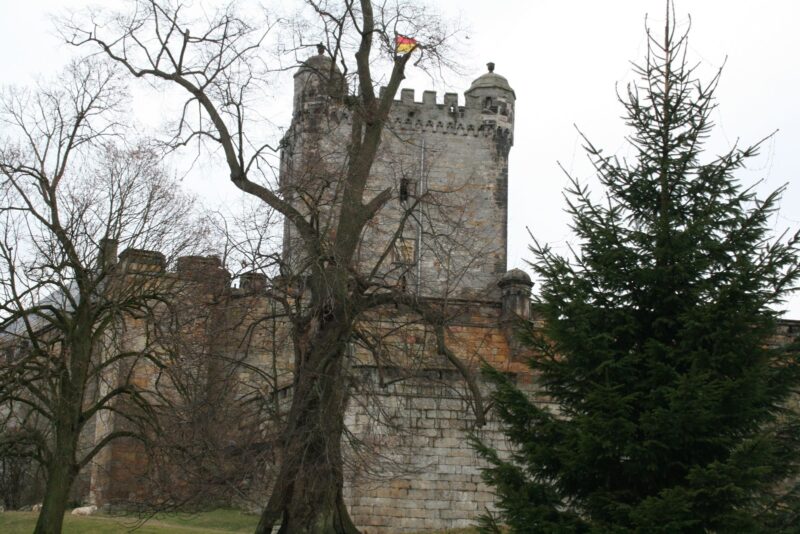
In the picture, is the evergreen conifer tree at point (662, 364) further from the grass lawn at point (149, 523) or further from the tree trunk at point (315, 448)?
the grass lawn at point (149, 523)

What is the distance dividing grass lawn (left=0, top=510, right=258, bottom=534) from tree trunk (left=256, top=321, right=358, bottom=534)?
4370mm

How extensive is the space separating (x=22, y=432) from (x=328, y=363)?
296 inches

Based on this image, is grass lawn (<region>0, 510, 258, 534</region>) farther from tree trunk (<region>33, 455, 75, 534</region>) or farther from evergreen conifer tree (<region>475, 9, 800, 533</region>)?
evergreen conifer tree (<region>475, 9, 800, 533</region>)

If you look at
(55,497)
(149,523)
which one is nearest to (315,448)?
(55,497)

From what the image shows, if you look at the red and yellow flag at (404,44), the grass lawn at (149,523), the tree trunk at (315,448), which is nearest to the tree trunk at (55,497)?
the grass lawn at (149,523)

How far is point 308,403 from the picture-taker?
15094mm

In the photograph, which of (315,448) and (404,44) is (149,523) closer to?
(315,448)

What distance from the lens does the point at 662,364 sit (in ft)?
34.3

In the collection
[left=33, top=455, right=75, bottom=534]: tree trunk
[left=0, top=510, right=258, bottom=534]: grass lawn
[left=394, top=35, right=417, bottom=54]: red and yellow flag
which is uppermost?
[left=394, top=35, right=417, bottom=54]: red and yellow flag

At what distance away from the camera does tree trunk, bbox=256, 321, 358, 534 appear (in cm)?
1470

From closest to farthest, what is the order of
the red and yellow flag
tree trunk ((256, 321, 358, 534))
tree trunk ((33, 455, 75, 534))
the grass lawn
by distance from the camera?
tree trunk ((256, 321, 358, 534)), the red and yellow flag, tree trunk ((33, 455, 75, 534)), the grass lawn

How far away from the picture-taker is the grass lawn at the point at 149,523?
19.1 m

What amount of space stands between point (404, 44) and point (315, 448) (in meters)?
6.24

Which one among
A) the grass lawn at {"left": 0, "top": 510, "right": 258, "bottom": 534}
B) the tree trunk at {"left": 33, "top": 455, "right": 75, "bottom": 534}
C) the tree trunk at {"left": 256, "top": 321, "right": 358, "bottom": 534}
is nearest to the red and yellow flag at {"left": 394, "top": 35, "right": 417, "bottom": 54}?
the tree trunk at {"left": 256, "top": 321, "right": 358, "bottom": 534}
